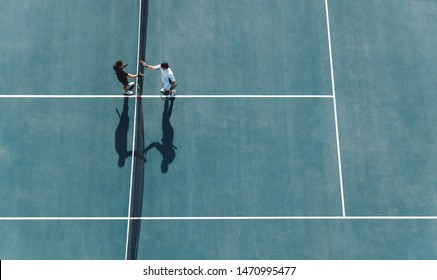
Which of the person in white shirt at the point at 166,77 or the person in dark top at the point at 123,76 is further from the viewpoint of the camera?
the person in white shirt at the point at 166,77

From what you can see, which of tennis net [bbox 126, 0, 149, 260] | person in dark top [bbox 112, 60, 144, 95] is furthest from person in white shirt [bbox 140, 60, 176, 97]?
tennis net [bbox 126, 0, 149, 260]

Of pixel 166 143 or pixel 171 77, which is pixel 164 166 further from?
pixel 171 77

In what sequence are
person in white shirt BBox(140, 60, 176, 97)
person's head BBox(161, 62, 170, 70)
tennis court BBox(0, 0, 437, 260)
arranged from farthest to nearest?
tennis court BBox(0, 0, 437, 260) → person in white shirt BBox(140, 60, 176, 97) → person's head BBox(161, 62, 170, 70)

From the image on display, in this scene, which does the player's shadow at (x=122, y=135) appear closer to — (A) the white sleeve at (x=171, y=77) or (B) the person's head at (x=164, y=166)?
(B) the person's head at (x=164, y=166)

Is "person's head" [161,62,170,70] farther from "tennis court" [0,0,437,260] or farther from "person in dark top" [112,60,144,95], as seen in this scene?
"tennis court" [0,0,437,260]

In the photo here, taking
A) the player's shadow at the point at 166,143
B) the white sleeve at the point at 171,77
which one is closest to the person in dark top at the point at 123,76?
the white sleeve at the point at 171,77

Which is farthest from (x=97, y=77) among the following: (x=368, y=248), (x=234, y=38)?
(x=368, y=248)
